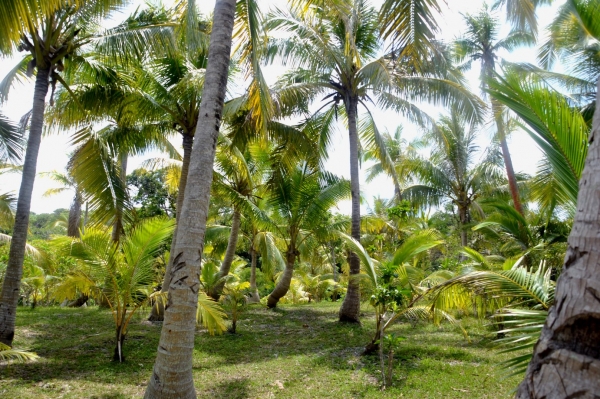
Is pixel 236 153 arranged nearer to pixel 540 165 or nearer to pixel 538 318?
pixel 540 165

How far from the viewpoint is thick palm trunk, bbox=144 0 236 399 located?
12.1ft

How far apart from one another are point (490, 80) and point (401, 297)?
12.9ft

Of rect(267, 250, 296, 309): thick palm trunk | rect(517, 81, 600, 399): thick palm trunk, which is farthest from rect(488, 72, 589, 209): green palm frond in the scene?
rect(267, 250, 296, 309): thick palm trunk

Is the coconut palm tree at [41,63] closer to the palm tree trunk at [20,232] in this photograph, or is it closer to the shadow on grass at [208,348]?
the palm tree trunk at [20,232]

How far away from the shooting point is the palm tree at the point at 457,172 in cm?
1688

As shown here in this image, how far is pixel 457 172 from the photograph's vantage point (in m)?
17.1

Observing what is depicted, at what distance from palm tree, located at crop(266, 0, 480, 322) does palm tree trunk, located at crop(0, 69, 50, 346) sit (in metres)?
5.62

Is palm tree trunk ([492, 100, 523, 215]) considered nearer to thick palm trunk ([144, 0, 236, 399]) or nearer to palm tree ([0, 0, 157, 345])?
thick palm trunk ([144, 0, 236, 399])

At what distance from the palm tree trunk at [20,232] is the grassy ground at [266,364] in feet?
2.57

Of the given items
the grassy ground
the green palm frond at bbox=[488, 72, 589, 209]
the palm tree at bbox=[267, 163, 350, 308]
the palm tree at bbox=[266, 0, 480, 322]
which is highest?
the palm tree at bbox=[266, 0, 480, 322]

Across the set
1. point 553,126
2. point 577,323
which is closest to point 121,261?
point 553,126

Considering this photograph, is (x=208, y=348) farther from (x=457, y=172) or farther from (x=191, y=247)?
(x=457, y=172)

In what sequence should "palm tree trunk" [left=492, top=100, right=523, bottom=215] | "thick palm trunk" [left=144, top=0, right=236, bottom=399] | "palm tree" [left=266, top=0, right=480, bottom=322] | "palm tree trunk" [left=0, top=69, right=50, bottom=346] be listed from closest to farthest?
"thick palm trunk" [left=144, top=0, right=236, bottom=399] → "palm tree trunk" [left=0, top=69, right=50, bottom=346] → "palm tree" [left=266, top=0, right=480, bottom=322] → "palm tree trunk" [left=492, top=100, right=523, bottom=215]

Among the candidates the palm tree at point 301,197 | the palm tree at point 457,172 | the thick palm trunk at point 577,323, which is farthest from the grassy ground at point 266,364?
the palm tree at point 457,172
